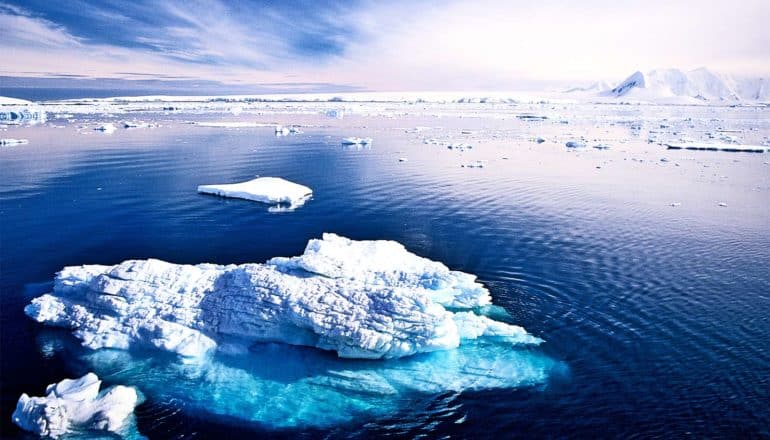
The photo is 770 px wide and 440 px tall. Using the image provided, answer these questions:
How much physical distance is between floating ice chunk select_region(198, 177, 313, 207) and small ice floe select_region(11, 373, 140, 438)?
60.1 ft

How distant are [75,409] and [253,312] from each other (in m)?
4.54

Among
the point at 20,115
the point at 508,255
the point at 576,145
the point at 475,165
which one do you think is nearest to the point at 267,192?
the point at 508,255

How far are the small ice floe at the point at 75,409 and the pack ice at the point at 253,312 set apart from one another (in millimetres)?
2230

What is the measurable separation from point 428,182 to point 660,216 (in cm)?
1460

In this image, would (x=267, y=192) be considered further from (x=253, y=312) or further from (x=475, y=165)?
(x=475, y=165)

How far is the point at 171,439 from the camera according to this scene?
403 inches

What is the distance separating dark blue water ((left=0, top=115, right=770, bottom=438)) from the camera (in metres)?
11.1

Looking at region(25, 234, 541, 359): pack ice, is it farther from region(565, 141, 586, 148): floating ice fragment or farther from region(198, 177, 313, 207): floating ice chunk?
region(565, 141, 586, 148): floating ice fragment

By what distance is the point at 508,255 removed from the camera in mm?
20578

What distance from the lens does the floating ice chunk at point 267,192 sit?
29.0 m

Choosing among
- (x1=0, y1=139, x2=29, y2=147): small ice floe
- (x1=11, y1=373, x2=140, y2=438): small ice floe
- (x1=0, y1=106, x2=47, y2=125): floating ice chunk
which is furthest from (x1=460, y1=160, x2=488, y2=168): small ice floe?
(x1=0, y1=106, x2=47, y2=125): floating ice chunk

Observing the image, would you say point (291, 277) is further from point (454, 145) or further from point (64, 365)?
point (454, 145)

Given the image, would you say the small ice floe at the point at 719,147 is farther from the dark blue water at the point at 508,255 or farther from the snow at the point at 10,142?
the snow at the point at 10,142

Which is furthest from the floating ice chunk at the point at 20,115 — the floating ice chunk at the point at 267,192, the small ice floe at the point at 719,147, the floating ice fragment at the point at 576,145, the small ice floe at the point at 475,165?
the small ice floe at the point at 719,147
